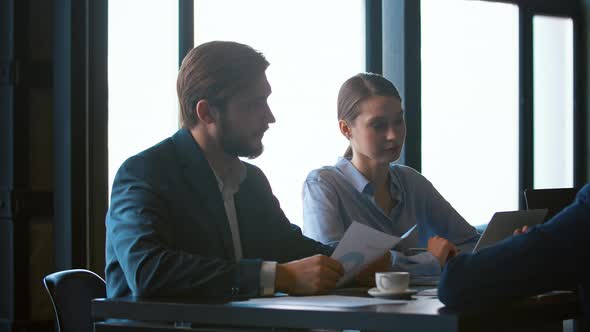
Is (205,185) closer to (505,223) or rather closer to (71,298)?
(71,298)

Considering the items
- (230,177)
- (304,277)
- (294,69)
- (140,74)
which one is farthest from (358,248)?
(294,69)

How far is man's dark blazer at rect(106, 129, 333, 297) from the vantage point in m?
1.93

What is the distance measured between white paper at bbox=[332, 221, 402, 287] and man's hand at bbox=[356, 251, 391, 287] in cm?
14

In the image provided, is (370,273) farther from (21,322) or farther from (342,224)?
(21,322)

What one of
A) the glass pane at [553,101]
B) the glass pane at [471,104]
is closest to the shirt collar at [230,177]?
the glass pane at [471,104]

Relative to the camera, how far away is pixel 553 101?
6207mm

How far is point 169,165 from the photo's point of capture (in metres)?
2.23

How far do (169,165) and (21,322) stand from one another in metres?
1.61

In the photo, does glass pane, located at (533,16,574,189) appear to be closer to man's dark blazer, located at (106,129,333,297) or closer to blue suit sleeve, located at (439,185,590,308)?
man's dark blazer, located at (106,129,333,297)

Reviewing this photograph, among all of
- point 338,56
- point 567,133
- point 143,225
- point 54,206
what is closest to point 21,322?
point 54,206

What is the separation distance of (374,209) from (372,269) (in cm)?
82

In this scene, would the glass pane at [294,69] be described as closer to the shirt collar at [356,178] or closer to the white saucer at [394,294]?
the shirt collar at [356,178]

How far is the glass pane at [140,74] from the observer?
385 centimetres

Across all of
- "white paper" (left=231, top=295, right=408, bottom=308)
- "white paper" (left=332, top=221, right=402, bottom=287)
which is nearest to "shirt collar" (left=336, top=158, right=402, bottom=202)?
"white paper" (left=332, top=221, right=402, bottom=287)
